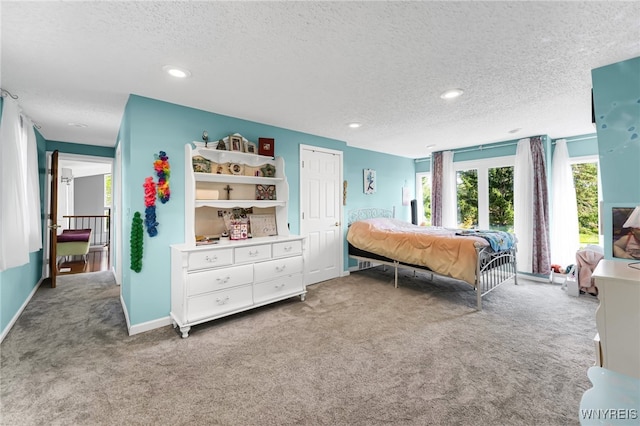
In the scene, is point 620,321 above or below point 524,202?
below

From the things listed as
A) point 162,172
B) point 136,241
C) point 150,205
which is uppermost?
point 162,172

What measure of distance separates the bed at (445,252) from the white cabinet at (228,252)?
4.70ft

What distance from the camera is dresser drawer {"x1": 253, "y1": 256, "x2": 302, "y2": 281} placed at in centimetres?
310

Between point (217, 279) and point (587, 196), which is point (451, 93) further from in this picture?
point (587, 196)

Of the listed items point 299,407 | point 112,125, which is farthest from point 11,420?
point 112,125

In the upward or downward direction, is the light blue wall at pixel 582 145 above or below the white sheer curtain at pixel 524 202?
above

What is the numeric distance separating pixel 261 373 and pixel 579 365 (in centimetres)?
245

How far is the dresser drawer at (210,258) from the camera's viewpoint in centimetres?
263

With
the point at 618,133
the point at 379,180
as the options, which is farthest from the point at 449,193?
the point at 618,133

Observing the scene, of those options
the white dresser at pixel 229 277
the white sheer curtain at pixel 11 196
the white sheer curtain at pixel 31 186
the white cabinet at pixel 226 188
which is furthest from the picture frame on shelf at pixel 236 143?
the white sheer curtain at pixel 31 186

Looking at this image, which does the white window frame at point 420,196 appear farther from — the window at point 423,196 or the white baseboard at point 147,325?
the white baseboard at point 147,325

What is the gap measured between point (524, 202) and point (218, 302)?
4.91 m

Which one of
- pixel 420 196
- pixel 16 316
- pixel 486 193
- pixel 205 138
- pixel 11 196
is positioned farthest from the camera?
pixel 420 196

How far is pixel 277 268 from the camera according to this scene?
326cm
